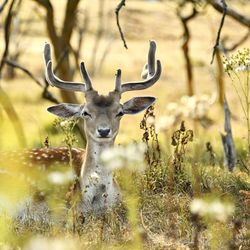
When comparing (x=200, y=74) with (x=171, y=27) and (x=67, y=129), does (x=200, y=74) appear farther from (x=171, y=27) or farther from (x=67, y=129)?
(x=67, y=129)

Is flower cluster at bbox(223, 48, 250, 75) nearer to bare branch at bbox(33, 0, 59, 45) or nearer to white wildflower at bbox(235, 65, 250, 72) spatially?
white wildflower at bbox(235, 65, 250, 72)

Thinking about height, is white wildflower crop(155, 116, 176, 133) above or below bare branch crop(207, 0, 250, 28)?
above

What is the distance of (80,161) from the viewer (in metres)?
8.86

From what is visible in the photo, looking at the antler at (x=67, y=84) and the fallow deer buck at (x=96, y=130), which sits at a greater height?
the antler at (x=67, y=84)

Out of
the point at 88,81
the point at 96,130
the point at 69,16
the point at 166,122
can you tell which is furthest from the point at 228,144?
the point at 166,122

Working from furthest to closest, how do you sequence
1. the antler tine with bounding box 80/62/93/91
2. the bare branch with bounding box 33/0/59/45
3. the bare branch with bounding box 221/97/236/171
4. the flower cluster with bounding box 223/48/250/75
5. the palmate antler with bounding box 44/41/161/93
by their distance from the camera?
the bare branch with bounding box 33/0/59/45
the bare branch with bounding box 221/97/236/171
the palmate antler with bounding box 44/41/161/93
the antler tine with bounding box 80/62/93/91
the flower cluster with bounding box 223/48/250/75

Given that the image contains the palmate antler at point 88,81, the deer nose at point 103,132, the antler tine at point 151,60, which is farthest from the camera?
the antler tine at point 151,60

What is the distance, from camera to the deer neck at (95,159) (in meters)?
8.36

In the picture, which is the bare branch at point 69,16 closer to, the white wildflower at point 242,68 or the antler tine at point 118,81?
the antler tine at point 118,81

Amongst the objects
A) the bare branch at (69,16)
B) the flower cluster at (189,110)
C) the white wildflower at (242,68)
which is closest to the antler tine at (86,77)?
the white wildflower at (242,68)

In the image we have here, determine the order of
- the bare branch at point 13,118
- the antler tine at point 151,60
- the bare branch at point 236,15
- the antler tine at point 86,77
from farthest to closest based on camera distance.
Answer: the bare branch at point 13,118 < the bare branch at point 236,15 < the antler tine at point 151,60 < the antler tine at point 86,77

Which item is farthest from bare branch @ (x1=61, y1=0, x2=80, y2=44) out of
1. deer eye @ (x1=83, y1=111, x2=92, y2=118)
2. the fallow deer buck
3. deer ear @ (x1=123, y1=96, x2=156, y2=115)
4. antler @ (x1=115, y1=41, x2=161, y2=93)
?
deer eye @ (x1=83, y1=111, x2=92, y2=118)

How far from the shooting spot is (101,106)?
837 cm

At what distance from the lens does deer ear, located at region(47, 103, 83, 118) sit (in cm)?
861
